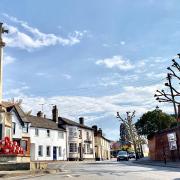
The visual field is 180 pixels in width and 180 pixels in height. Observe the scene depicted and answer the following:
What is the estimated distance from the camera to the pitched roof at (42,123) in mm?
63903

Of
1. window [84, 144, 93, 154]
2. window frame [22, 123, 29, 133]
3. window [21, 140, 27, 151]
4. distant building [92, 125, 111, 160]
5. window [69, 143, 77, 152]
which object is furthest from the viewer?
distant building [92, 125, 111, 160]

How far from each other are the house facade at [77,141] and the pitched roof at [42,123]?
208 centimetres

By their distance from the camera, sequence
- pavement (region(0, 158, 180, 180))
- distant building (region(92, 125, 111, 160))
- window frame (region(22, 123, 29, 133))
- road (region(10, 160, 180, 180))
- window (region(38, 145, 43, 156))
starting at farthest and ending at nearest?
distant building (region(92, 125, 111, 160)), window (region(38, 145, 43, 156)), window frame (region(22, 123, 29, 133)), pavement (region(0, 158, 180, 180)), road (region(10, 160, 180, 180))

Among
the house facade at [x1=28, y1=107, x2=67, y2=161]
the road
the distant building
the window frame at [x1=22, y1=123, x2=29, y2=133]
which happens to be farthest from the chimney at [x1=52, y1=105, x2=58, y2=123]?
the road

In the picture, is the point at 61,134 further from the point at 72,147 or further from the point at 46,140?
the point at 46,140

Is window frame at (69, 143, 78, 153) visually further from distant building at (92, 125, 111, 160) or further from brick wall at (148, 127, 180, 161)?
brick wall at (148, 127, 180, 161)

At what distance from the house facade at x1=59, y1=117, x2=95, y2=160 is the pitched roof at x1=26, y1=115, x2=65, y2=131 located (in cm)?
208

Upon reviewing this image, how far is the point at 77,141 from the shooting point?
7369 centimetres

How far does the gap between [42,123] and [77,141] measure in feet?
34.7

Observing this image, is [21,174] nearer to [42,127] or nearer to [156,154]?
[156,154]

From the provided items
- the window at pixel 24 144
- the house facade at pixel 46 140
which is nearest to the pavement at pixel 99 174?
the window at pixel 24 144

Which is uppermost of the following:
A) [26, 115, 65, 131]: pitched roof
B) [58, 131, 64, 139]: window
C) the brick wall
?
[26, 115, 65, 131]: pitched roof

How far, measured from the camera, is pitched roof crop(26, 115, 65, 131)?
210ft

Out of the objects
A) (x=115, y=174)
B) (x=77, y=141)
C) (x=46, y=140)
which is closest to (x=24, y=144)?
(x=46, y=140)
